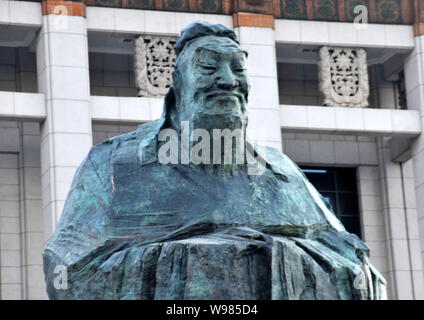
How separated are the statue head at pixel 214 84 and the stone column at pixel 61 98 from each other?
1613cm

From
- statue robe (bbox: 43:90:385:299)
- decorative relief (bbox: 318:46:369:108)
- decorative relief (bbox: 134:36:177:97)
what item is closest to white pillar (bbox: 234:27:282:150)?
decorative relief (bbox: 318:46:369:108)

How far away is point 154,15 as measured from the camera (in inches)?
1112

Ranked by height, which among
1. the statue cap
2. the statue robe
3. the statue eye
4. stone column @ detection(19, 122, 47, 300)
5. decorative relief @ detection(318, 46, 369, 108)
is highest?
decorative relief @ detection(318, 46, 369, 108)

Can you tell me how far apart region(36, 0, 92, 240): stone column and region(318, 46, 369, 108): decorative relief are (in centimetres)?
436

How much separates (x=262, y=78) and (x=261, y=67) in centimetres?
20

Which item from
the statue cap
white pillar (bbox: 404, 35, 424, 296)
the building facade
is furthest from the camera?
white pillar (bbox: 404, 35, 424, 296)

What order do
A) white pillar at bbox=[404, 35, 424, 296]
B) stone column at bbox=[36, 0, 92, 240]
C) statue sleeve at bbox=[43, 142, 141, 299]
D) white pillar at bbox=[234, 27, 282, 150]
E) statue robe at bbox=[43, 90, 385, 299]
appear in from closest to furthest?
statue robe at bbox=[43, 90, 385, 299], statue sleeve at bbox=[43, 142, 141, 299], stone column at bbox=[36, 0, 92, 240], white pillar at bbox=[234, 27, 282, 150], white pillar at bbox=[404, 35, 424, 296]

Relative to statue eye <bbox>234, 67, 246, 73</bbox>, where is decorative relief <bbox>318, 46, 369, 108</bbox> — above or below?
above

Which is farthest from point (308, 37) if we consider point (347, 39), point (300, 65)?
point (300, 65)

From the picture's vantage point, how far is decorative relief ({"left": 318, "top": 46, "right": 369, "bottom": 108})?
28.7m

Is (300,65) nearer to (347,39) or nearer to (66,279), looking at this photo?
(347,39)

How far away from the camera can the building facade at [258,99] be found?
27.3 m

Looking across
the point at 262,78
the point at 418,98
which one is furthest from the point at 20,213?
the point at 418,98

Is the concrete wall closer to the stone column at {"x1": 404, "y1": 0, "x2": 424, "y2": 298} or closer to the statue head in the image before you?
the stone column at {"x1": 404, "y1": 0, "x2": 424, "y2": 298}
